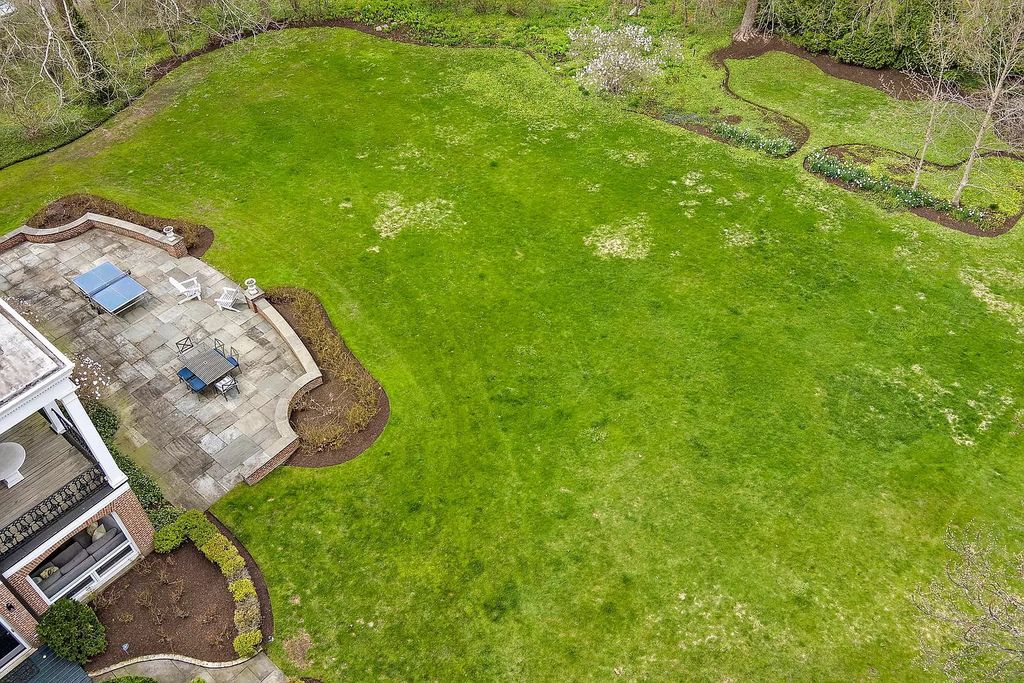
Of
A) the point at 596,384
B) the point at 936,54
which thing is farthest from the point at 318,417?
the point at 936,54

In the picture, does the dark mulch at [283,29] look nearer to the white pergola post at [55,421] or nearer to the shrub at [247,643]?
the white pergola post at [55,421]

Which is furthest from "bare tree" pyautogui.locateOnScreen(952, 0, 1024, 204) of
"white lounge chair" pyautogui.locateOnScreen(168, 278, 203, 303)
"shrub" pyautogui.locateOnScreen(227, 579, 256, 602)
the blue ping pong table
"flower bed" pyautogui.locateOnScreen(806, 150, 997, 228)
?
the blue ping pong table

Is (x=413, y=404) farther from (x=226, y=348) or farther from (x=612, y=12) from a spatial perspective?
(x=612, y=12)

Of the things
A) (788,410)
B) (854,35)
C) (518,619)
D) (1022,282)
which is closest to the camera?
(518,619)

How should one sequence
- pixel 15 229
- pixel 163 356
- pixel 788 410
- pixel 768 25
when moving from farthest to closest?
pixel 768 25 < pixel 15 229 < pixel 163 356 < pixel 788 410

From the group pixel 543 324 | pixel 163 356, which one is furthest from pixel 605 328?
pixel 163 356

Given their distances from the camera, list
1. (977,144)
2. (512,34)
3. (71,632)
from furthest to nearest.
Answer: (512,34) < (977,144) < (71,632)

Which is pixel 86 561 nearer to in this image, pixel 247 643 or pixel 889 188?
pixel 247 643
